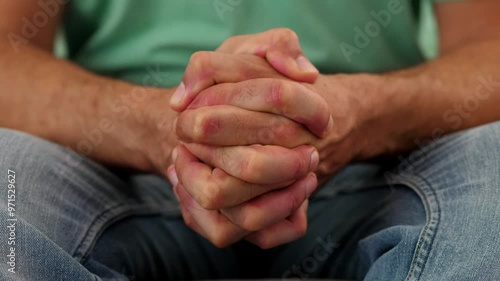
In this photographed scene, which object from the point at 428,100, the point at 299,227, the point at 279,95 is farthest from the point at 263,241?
the point at 428,100

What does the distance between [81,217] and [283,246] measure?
0.23 m

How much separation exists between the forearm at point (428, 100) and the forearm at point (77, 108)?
0.21 metres

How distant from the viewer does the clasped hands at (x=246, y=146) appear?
505 mm

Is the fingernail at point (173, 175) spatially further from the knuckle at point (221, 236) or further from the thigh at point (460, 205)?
the thigh at point (460, 205)

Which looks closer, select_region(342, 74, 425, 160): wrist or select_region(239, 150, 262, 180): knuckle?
select_region(239, 150, 262, 180): knuckle

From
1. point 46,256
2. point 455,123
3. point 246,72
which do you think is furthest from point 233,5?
point 46,256

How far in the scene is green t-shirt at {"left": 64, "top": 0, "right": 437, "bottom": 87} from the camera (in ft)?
2.43

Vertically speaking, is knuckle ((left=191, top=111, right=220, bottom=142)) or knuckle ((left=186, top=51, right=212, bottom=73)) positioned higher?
knuckle ((left=186, top=51, right=212, bottom=73))

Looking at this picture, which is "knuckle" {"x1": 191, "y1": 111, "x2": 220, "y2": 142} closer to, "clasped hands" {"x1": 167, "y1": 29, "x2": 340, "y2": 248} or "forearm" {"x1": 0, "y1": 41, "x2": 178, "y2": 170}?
"clasped hands" {"x1": 167, "y1": 29, "x2": 340, "y2": 248}

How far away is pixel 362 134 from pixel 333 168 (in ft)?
0.15

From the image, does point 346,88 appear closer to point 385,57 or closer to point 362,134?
point 362,134

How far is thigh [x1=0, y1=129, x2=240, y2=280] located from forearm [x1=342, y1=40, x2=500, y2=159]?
0.22 m

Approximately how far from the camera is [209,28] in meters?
0.75

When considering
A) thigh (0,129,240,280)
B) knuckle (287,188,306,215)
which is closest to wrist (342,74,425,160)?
knuckle (287,188,306,215)
